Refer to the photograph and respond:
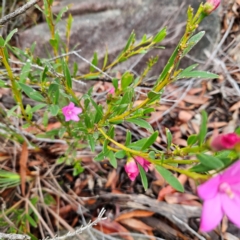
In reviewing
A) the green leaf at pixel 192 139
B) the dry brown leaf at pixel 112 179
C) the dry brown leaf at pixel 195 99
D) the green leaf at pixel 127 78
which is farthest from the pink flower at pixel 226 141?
the dry brown leaf at pixel 195 99

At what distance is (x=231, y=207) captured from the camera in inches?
31.5

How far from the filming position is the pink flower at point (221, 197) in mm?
730

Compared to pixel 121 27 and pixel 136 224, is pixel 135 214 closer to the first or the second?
pixel 136 224

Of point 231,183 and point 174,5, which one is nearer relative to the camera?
point 231,183

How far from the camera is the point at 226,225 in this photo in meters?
1.77

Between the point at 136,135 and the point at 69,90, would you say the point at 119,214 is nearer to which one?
the point at 136,135

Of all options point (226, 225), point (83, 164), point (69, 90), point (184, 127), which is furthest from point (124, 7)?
point (226, 225)

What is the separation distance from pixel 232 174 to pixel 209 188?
0.20 ft

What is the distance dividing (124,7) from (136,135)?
1.12 m

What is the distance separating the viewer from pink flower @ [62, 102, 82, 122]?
1.56m

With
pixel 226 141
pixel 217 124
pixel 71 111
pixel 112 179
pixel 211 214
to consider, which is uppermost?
pixel 226 141

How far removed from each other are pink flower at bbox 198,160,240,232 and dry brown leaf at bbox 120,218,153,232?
3.61 ft

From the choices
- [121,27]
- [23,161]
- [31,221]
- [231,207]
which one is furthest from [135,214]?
[121,27]

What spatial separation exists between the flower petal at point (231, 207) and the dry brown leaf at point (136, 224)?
1.10m
